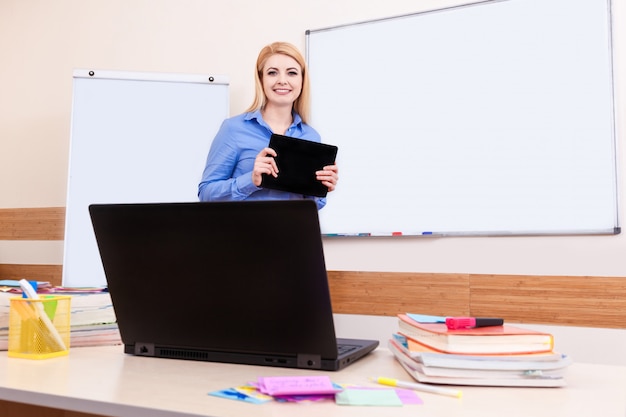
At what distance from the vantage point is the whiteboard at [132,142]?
10.2 feet

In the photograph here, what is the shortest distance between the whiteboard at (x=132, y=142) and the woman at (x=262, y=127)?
93cm

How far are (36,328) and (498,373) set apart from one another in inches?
31.0

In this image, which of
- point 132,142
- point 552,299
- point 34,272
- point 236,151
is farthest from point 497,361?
point 34,272

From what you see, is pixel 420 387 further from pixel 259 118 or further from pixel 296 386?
pixel 259 118

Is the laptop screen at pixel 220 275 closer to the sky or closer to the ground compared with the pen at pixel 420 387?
closer to the sky

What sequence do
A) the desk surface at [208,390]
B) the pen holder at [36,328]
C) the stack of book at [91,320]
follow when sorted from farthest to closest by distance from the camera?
the stack of book at [91,320] < the pen holder at [36,328] < the desk surface at [208,390]

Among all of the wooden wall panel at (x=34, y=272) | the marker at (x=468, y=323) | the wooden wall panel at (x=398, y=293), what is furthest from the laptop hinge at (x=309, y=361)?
the wooden wall panel at (x=34, y=272)

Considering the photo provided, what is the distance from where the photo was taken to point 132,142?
314cm

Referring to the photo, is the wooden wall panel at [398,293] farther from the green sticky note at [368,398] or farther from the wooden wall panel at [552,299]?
the green sticky note at [368,398]

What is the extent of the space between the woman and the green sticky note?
1230 millimetres

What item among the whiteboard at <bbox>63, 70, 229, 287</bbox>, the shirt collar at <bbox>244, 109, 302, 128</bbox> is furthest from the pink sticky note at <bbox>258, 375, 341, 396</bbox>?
the whiteboard at <bbox>63, 70, 229, 287</bbox>

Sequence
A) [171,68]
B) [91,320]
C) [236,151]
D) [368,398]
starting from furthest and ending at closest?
[171,68]
[236,151]
[91,320]
[368,398]

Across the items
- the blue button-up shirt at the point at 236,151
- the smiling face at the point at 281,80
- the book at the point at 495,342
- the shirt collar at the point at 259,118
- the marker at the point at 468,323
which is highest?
the smiling face at the point at 281,80

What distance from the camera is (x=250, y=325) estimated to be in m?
0.97
